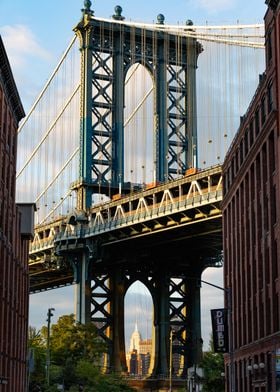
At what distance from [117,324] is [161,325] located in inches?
217

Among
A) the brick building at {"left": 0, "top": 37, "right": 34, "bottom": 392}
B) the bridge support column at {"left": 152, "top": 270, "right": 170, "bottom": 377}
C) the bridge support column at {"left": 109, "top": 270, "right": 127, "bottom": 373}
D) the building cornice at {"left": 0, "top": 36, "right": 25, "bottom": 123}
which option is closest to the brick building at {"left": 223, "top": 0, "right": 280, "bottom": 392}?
the brick building at {"left": 0, "top": 37, "right": 34, "bottom": 392}

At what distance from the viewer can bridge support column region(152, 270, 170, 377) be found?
4707 inches

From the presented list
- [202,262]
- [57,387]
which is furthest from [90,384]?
[202,262]

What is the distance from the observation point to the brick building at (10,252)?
6812cm

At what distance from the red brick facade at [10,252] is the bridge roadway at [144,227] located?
20.6 metres

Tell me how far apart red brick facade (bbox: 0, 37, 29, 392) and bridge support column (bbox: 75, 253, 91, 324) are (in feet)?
107

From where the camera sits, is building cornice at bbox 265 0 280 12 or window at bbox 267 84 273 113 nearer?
building cornice at bbox 265 0 280 12

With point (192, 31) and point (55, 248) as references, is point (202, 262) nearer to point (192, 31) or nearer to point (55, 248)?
point (55, 248)

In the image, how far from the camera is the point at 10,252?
72562 millimetres

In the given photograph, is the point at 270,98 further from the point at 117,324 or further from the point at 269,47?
the point at 117,324

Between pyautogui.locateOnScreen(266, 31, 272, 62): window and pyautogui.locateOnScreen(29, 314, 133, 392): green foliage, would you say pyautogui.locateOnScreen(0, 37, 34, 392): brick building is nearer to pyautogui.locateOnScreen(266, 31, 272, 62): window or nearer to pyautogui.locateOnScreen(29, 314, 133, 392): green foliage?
pyautogui.locateOnScreen(29, 314, 133, 392): green foliage

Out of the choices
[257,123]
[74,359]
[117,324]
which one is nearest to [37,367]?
[74,359]

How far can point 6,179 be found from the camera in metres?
71.1

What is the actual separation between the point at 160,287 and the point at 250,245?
199 ft
